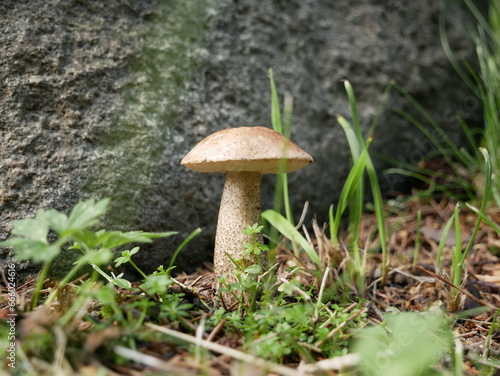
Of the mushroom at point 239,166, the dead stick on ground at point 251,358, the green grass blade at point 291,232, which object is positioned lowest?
the green grass blade at point 291,232

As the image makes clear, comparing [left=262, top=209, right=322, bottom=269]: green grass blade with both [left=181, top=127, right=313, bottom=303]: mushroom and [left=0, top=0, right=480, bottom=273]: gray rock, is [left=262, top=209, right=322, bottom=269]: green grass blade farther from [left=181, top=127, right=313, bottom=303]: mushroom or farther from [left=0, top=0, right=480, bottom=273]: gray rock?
[left=0, top=0, right=480, bottom=273]: gray rock

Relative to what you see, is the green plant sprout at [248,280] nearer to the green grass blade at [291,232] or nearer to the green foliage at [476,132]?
the green grass blade at [291,232]

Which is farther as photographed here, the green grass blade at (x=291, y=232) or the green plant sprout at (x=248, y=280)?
the green grass blade at (x=291, y=232)

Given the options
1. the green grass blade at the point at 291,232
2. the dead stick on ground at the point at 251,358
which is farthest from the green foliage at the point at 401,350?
the green grass blade at the point at 291,232

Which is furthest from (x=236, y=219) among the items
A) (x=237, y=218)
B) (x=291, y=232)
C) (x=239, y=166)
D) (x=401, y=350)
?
(x=401, y=350)

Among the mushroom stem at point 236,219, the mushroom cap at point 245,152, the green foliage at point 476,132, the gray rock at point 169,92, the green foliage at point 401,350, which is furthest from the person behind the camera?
the green foliage at point 476,132

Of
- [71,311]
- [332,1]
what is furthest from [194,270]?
[332,1]

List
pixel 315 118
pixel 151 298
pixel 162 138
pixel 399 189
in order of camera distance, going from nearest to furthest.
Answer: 1. pixel 151 298
2. pixel 162 138
3. pixel 315 118
4. pixel 399 189

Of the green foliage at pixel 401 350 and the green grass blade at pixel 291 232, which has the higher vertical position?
the green foliage at pixel 401 350

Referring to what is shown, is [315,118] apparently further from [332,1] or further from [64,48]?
[64,48]
